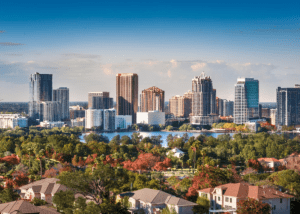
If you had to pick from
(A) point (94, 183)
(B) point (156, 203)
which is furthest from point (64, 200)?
(B) point (156, 203)

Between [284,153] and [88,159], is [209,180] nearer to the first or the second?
[88,159]

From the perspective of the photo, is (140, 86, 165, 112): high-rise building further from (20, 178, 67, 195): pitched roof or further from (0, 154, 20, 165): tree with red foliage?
(20, 178, 67, 195): pitched roof

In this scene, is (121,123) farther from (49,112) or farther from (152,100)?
(152,100)

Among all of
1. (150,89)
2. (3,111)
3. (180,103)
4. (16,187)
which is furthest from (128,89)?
(16,187)

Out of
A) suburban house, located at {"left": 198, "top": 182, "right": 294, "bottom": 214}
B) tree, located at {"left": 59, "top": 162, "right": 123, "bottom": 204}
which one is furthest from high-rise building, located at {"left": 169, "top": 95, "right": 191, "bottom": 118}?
tree, located at {"left": 59, "top": 162, "right": 123, "bottom": 204}

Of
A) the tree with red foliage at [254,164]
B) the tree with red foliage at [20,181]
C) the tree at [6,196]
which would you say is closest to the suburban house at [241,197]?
the tree at [6,196]

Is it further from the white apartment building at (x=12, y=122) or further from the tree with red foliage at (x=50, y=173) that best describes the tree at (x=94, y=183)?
the white apartment building at (x=12, y=122)

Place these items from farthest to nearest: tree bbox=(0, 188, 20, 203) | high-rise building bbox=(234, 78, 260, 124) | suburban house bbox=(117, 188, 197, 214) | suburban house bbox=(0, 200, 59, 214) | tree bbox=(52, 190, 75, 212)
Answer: high-rise building bbox=(234, 78, 260, 124)
tree bbox=(0, 188, 20, 203)
suburban house bbox=(117, 188, 197, 214)
tree bbox=(52, 190, 75, 212)
suburban house bbox=(0, 200, 59, 214)
